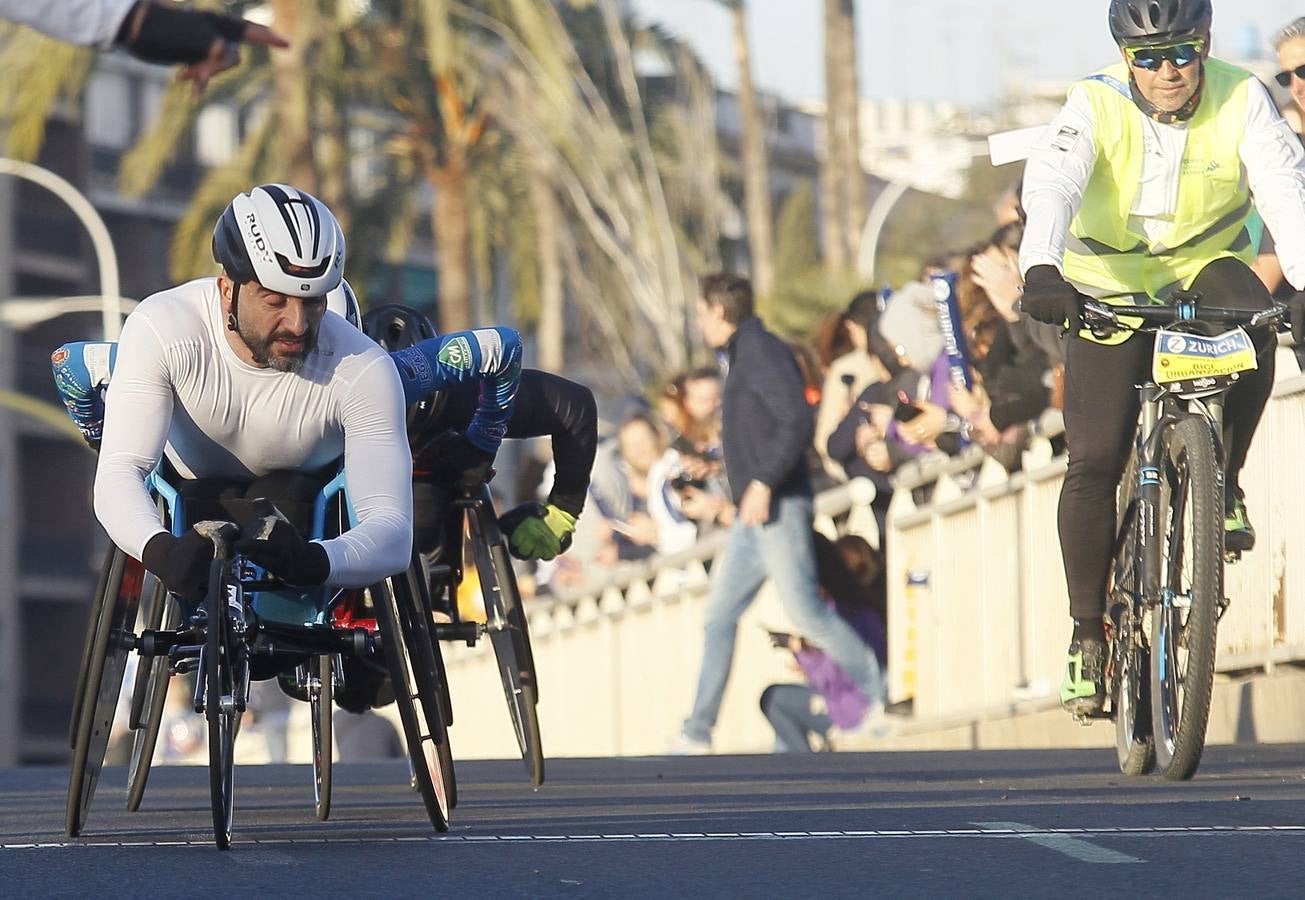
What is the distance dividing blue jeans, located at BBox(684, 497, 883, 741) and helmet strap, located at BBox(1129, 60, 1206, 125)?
5996 millimetres

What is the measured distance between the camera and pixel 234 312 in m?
7.27

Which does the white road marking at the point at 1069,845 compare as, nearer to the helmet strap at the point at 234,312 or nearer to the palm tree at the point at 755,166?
the helmet strap at the point at 234,312

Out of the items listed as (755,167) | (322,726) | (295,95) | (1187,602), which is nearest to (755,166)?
(755,167)

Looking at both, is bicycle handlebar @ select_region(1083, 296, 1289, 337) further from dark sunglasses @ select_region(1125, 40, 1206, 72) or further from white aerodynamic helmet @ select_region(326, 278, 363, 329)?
white aerodynamic helmet @ select_region(326, 278, 363, 329)

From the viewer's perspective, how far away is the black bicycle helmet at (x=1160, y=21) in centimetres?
841

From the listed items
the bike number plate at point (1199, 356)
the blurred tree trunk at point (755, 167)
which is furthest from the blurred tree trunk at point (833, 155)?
the bike number plate at point (1199, 356)

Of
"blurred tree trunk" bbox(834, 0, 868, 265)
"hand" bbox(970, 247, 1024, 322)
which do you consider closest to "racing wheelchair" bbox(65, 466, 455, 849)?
"hand" bbox(970, 247, 1024, 322)

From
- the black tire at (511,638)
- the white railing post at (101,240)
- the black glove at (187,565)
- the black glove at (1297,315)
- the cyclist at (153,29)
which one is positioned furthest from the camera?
the white railing post at (101,240)

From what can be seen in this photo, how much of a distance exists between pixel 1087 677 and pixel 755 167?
1322 inches

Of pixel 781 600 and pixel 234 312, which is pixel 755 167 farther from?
pixel 234 312

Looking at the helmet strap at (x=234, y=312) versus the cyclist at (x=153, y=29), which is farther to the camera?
the cyclist at (x=153, y=29)

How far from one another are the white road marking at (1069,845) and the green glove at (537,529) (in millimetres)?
2985

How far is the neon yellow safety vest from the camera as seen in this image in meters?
8.66

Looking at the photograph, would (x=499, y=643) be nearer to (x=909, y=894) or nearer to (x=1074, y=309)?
(x=1074, y=309)
